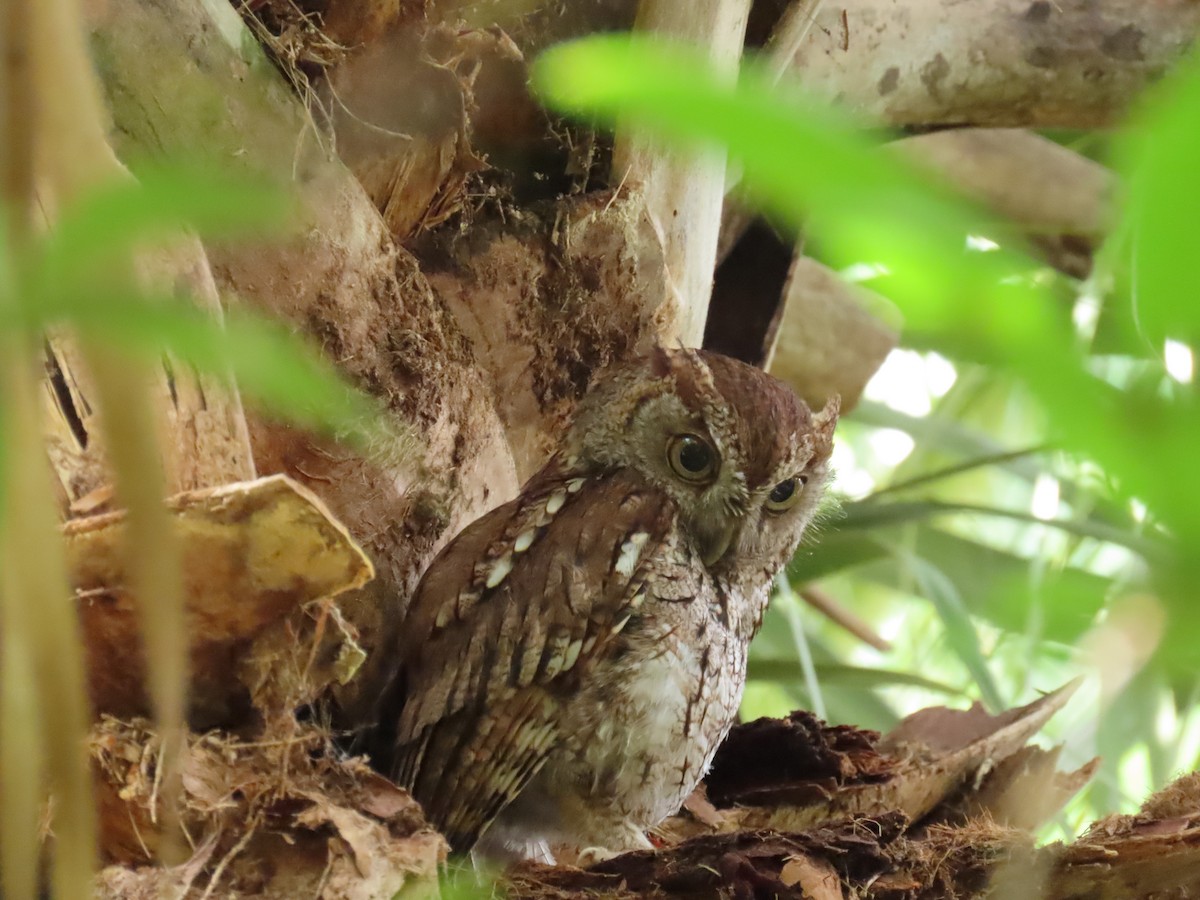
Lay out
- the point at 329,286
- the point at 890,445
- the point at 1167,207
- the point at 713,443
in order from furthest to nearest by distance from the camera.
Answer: the point at 890,445 → the point at 713,443 → the point at 329,286 → the point at 1167,207

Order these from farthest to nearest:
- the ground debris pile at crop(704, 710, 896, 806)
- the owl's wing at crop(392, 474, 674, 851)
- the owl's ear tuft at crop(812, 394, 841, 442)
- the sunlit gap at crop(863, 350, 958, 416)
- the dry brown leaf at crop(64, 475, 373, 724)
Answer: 1. the sunlit gap at crop(863, 350, 958, 416)
2. the owl's ear tuft at crop(812, 394, 841, 442)
3. the ground debris pile at crop(704, 710, 896, 806)
4. the owl's wing at crop(392, 474, 674, 851)
5. the dry brown leaf at crop(64, 475, 373, 724)

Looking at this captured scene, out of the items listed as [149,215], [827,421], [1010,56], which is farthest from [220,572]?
[1010,56]

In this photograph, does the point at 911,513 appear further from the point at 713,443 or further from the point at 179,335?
the point at 179,335

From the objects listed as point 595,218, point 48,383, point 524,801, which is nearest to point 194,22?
point 48,383

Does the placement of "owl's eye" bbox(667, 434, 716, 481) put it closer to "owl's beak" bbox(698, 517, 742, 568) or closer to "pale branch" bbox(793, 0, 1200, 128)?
"owl's beak" bbox(698, 517, 742, 568)

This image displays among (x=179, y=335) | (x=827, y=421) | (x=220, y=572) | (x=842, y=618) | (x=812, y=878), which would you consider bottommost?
(x=842, y=618)

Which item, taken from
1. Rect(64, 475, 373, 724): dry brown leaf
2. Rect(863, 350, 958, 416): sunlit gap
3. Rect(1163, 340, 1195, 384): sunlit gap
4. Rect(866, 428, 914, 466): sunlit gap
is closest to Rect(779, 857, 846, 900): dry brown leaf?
Rect(64, 475, 373, 724): dry brown leaf
